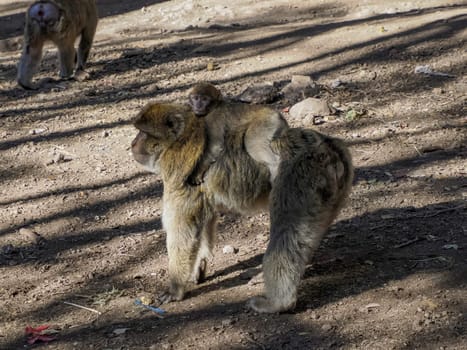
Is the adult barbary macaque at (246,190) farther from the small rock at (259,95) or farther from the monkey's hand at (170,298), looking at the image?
the small rock at (259,95)

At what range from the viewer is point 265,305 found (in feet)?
17.1

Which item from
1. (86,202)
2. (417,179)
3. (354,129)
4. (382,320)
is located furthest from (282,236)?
(354,129)

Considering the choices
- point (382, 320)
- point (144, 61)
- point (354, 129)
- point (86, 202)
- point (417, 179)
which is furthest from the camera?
point (144, 61)

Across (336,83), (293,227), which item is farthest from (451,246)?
(336,83)

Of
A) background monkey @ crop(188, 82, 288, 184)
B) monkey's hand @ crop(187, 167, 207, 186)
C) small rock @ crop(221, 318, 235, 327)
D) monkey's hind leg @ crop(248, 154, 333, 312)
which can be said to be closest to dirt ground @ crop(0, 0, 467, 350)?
small rock @ crop(221, 318, 235, 327)

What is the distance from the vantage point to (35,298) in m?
6.11

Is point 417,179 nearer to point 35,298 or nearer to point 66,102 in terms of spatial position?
point 35,298

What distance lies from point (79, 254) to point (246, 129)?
87.9 inches

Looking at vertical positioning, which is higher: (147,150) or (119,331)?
(147,150)

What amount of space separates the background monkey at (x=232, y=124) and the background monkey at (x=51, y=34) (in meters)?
6.80

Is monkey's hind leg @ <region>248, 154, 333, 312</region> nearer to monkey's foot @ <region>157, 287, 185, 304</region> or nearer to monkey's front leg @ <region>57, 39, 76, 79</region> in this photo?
monkey's foot @ <region>157, 287, 185, 304</region>

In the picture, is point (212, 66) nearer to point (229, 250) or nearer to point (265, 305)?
point (229, 250)

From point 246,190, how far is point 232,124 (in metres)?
0.48

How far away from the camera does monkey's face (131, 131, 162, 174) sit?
18.5ft
